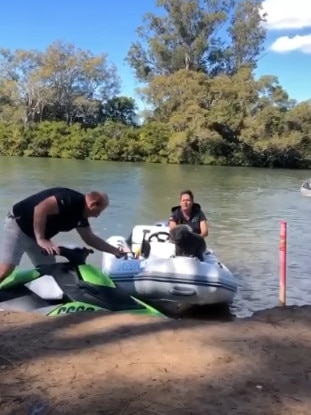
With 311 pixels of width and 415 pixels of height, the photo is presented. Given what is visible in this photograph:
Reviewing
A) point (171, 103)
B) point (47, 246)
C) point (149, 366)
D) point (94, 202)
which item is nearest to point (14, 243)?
point (47, 246)

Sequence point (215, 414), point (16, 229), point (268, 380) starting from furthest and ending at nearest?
point (16, 229) < point (268, 380) < point (215, 414)

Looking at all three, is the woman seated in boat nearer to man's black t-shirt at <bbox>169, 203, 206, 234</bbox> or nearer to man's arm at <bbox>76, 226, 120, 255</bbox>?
man's black t-shirt at <bbox>169, 203, 206, 234</bbox>

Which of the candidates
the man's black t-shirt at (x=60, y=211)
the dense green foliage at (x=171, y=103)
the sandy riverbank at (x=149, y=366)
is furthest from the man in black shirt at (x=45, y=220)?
the dense green foliage at (x=171, y=103)

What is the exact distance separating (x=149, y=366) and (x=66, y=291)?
2160 millimetres

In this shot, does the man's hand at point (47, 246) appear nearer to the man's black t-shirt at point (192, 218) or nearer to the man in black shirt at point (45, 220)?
the man in black shirt at point (45, 220)

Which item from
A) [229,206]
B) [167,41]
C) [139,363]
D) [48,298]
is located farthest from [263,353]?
[167,41]

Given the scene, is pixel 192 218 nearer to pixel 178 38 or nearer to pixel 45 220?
pixel 45 220

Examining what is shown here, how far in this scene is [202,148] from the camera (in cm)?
4725

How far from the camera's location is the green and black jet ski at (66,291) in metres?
5.38

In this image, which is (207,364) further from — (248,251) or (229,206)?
(229,206)

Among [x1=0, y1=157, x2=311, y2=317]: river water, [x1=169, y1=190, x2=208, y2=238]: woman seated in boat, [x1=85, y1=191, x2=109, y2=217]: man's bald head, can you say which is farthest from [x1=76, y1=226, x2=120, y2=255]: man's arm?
[x1=0, y1=157, x2=311, y2=317]: river water

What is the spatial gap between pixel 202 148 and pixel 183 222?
40.0 m

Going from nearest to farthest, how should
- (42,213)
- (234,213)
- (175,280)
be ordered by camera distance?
1. (42,213)
2. (175,280)
3. (234,213)

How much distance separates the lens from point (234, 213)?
17.5 m
